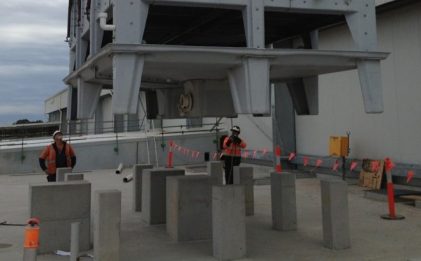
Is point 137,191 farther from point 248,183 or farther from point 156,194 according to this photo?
point 248,183

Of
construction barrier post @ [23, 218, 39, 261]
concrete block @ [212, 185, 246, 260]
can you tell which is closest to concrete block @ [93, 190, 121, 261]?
concrete block @ [212, 185, 246, 260]

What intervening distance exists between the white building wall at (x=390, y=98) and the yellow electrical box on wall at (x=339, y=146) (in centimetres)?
54

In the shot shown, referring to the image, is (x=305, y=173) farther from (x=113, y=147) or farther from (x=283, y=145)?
(x=113, y=147)

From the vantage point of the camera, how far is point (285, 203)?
7566 mm

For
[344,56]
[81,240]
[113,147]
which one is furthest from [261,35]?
[113,147]

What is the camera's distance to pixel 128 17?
4.87m

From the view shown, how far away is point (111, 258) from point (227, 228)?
60.9 inches

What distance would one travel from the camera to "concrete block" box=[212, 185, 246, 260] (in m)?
5.77

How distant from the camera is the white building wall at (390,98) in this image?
38.1 ft

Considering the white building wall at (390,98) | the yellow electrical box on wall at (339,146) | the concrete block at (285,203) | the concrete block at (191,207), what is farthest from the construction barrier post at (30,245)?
the yellow electrical box on wall at (339,146)

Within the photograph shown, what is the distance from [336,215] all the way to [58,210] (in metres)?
4.08

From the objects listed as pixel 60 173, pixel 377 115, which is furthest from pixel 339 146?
pixel 60 173

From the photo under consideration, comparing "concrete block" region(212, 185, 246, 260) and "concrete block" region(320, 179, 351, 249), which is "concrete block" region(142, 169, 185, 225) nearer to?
"concrete block" region(212, 185, 246, 260)

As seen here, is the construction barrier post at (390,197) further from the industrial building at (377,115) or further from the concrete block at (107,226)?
the concrete block at (107,226)
